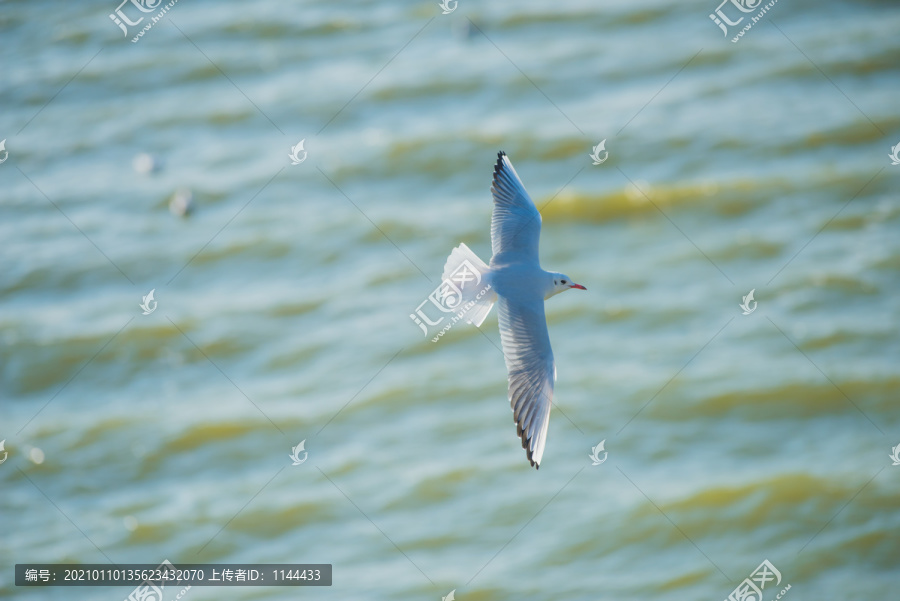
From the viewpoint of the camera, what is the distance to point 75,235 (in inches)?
575

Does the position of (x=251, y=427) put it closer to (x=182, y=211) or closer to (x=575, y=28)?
(x=182, y=211)

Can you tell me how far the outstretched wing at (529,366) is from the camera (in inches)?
286

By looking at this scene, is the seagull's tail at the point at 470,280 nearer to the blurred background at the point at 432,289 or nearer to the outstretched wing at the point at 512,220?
the outstretched wing at the point at 512,220

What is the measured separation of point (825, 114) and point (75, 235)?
9.91 meters

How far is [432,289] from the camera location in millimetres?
13117

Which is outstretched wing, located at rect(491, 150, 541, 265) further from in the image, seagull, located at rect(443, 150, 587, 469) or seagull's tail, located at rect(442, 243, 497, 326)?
seagull's tail, located at rect(442, 243, 497, 326)

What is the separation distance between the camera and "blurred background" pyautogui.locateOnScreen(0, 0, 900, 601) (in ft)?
35.9

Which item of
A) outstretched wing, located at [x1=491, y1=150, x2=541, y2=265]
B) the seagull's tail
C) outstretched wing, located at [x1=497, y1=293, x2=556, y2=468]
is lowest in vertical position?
outstretched wing, located at [x1=497, y1=293, x2=556, y2=468]

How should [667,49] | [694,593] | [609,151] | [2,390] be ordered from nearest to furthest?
1. [694,593]
2. [2,390]
3. [609,151]
4. [667,49]

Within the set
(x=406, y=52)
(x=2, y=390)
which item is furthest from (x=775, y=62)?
(x=2, y=390)
